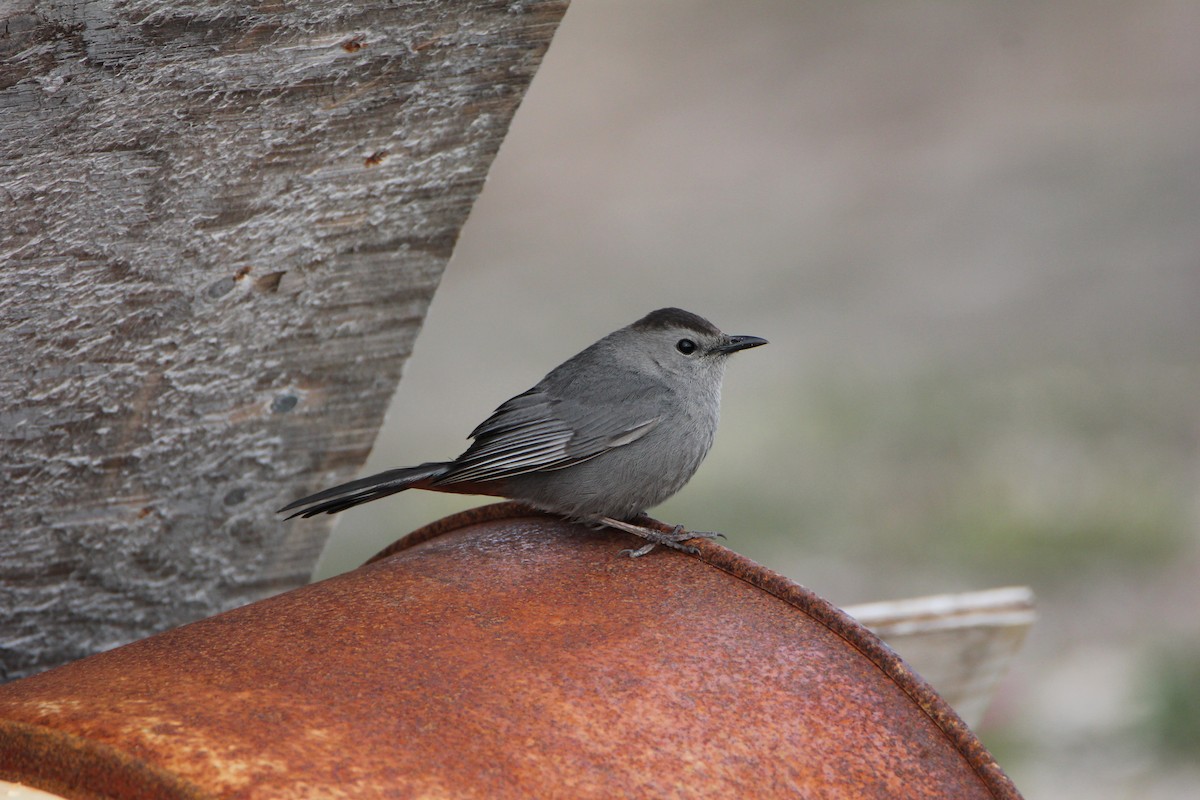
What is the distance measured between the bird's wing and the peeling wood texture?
278mm

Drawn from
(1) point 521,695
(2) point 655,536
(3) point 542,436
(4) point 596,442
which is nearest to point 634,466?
(4) point 596,442

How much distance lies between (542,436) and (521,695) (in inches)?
47.3

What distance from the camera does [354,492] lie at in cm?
292

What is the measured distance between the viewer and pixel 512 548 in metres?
2.52

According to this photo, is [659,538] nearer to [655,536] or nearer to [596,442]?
[655,536]

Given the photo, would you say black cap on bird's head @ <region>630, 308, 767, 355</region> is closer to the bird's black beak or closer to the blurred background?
the bird's black beak

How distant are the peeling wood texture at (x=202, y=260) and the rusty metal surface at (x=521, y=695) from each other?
0.65m

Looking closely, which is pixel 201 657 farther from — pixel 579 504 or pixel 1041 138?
pixel 1041 138

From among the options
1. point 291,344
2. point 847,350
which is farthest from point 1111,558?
point 291,344

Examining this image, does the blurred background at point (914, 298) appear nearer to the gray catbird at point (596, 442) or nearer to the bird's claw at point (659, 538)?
the gray catbird at point (596, 442)

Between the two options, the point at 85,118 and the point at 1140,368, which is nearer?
the point at 85,118

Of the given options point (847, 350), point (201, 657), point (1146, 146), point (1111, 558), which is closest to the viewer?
point (201, 657)

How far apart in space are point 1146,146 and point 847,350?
14.0 ft

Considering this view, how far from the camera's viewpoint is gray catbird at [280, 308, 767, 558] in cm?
295
